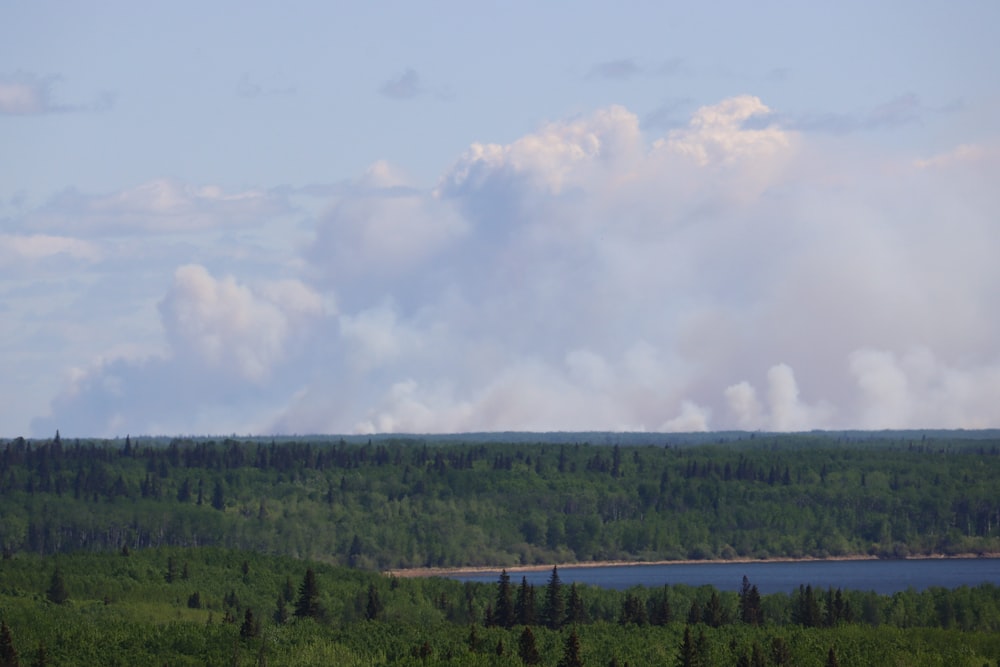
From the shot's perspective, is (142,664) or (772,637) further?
(772,637)

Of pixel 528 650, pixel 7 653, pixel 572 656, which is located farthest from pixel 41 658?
pixel 572 656

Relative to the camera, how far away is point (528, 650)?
184000 millimetres

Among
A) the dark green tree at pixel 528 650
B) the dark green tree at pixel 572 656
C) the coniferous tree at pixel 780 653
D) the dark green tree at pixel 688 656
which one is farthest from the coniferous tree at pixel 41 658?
the coniferous tree at pixel 780 653

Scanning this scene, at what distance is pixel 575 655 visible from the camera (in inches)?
6781

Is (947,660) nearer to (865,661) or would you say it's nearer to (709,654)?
(865,661)

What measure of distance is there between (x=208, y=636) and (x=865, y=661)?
70.9m

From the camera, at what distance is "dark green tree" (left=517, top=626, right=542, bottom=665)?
600 feet

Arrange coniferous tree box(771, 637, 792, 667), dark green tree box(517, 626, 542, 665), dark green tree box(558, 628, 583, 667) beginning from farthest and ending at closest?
coniferous tree box(771, 637, 792, 667), dark green tree box(517, 626, 542, 665), dark green tree box(558, 628, 583, 667)

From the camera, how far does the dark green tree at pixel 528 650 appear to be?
183 m

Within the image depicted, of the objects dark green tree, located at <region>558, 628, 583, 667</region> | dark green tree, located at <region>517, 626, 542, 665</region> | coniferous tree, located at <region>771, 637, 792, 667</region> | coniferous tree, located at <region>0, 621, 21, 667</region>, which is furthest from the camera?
coniferous tree, located at <region>771, 637, 792, 667</region>

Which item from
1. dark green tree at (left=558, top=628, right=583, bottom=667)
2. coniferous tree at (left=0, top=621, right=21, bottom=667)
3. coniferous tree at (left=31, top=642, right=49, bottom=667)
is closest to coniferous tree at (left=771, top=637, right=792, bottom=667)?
dark green tree at (left=558, top=628, right=583, bottom=667)

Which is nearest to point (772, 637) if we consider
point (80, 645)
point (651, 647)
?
point (651, 647)

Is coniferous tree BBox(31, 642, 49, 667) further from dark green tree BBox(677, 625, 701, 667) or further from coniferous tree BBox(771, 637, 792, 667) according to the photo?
coniferous tree BBox(771, 637, 792, 667)

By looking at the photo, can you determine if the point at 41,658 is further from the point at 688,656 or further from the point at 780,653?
the point at 780,653
